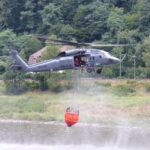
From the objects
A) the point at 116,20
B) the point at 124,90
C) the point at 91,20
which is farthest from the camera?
the point at 91,20

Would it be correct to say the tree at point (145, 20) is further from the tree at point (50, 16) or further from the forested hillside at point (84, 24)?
the tree at point (50, 16)

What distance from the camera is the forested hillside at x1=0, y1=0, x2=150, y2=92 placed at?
6153 cm

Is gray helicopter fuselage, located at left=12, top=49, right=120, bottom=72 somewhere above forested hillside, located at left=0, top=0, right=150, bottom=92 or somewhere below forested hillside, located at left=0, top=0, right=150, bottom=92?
below

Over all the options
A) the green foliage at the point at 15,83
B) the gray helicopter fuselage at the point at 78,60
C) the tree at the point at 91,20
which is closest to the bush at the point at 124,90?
the green foliage at the point at 15,83

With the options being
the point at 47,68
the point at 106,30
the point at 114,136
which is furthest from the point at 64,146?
the point at 106,30

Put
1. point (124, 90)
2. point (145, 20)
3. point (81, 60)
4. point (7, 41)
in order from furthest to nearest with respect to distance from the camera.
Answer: point (145, 20)
point (7, 41)
point (124, 90)
point (81, 60)

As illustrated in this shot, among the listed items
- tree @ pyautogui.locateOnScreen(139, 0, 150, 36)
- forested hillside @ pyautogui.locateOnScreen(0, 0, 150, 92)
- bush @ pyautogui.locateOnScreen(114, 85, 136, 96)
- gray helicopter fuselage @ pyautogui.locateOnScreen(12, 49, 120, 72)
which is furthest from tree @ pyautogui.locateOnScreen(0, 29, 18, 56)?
gray helicopter fuselage @ pyautogui.locateOnScreen(12, 49, 120, 72)

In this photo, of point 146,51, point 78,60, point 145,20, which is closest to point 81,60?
point 78,60

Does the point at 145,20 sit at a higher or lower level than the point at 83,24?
higher

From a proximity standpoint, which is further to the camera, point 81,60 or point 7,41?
point 7,41

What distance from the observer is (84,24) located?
251 feet

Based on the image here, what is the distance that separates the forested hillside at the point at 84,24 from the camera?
2422 inches

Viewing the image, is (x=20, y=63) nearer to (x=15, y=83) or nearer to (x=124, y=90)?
(x=124, y=90)

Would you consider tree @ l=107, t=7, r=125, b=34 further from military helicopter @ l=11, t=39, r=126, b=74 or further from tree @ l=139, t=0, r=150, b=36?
military helicopter @ l=11, t=39, r=126, b=74
